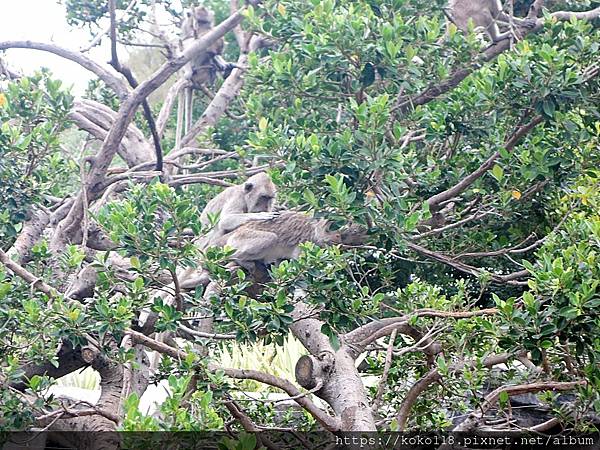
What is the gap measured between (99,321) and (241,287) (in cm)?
63

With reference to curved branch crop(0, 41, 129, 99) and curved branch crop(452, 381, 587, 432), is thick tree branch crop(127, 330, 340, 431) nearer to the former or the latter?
curved branch crop(452, 381, 587, 432)

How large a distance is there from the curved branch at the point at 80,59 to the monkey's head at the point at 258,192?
1168 mm

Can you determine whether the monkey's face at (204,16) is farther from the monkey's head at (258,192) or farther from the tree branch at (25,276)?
the tree branch at (25,276)

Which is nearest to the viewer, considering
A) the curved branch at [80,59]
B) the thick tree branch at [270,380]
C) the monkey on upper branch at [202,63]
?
the thick tree branch at [270,380]

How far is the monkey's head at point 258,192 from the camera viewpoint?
18.8 feet

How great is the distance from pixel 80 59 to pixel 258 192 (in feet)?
5.55

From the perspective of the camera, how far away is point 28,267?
4.08m

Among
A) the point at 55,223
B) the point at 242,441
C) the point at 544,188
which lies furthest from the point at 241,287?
the point at 55,223

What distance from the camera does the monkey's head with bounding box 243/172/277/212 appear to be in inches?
226

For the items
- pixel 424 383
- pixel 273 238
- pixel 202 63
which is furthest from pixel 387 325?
pixel 202 63

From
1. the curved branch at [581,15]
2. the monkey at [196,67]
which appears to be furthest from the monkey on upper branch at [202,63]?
the curved branch at [581,15]

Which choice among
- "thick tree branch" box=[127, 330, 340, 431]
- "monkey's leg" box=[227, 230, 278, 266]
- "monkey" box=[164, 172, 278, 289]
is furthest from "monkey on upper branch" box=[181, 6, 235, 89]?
"thick tree branch" box=[127, 330, 340, 431]

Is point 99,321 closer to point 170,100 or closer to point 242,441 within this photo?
point 242,441

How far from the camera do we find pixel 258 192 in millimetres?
5766
